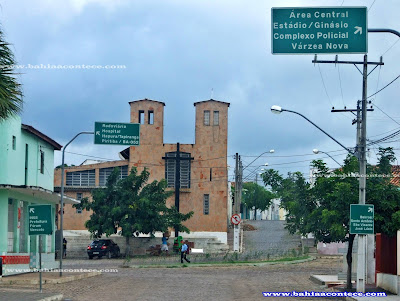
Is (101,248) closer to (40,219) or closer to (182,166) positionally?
(182,166)

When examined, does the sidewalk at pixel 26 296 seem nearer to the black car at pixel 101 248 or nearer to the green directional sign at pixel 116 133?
the green directional sign at pixel 116 133

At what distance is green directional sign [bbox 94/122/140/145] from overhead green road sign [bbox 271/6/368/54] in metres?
20.9

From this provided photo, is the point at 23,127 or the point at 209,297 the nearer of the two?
the point at 209,297

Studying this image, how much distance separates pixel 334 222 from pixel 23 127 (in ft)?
56.3

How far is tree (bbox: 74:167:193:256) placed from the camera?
185 ft

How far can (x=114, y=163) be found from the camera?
69.0 m

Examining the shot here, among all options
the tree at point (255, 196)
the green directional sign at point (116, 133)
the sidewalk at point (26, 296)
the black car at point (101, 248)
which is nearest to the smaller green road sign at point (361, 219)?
the sidewalk at point (26, 296)

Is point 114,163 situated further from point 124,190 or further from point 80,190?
point 124,190

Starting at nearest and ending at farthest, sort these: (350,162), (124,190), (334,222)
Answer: (334,222) < (350,162) < (124,190)

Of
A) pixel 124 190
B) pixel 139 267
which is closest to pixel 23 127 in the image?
pixel 139 267

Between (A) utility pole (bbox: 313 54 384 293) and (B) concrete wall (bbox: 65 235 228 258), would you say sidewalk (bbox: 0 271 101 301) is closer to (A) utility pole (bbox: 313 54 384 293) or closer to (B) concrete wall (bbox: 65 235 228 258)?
(A) utility pole (bbox: 313 54 384 293)

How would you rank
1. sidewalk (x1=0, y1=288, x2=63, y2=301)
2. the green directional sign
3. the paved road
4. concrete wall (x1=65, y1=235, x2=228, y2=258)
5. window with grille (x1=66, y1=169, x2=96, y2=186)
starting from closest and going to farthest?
sidewalk (x1=0, y1=288, x2=63, y2=301)
the paved road
the green directional sign
concrete wall (x1=65, y1=235, x2=228, y2=258)
window with grille (x1=66, y1=169, x2=96, y2=186)

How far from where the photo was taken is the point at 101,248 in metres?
56.5

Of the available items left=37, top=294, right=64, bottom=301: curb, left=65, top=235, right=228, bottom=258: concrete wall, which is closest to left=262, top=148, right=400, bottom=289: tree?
left=37, top=294, right=64, bottom=301: curb
